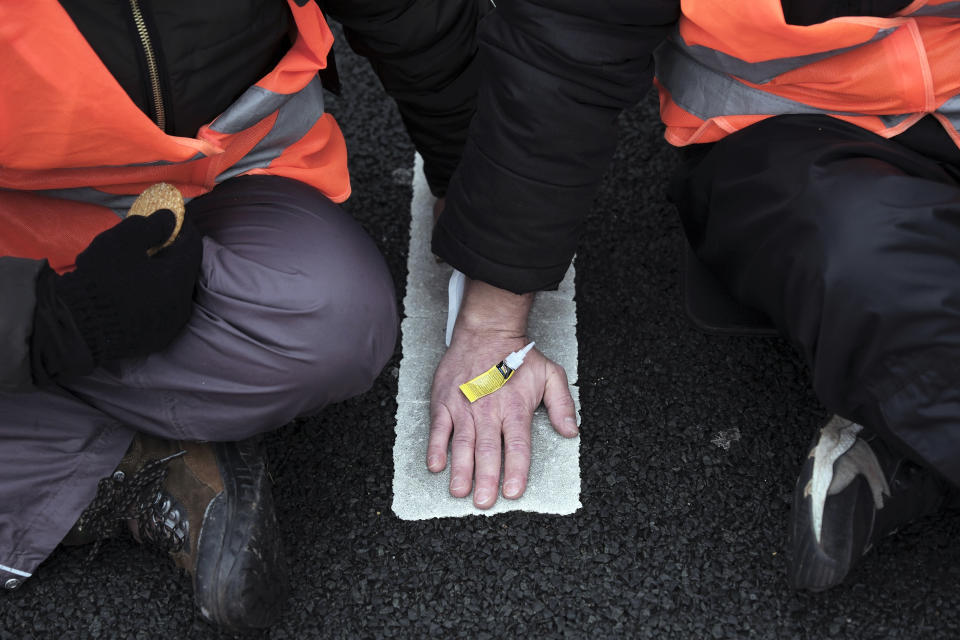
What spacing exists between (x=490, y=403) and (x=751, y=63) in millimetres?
671

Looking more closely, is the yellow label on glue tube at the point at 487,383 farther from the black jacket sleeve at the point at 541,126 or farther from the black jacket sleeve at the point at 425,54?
the black jacket sleeve at the point at 425,54

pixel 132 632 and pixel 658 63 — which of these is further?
pixel 658 63

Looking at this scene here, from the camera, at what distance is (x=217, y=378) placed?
1.28 m

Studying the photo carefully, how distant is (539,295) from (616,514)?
20.1 inches

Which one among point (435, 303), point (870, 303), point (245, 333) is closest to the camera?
point (870, 303)

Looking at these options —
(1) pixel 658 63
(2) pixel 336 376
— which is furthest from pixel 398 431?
(1) pixel 658 63

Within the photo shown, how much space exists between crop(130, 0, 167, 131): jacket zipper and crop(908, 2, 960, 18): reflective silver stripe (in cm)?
99

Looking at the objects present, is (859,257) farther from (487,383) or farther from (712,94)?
(487,383)

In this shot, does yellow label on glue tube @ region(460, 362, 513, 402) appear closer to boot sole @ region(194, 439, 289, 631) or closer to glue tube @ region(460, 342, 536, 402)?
glue tube @ region(460, 342, 536, 402)

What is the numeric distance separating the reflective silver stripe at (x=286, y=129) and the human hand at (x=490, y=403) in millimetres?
400

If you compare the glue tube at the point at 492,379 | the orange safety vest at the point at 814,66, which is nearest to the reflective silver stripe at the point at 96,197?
the glue tube at the point at 492,379

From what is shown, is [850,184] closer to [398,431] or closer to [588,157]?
[588,157]

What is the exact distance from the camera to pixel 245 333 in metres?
1.29

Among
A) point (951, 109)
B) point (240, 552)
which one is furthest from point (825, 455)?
point (240, 552)
